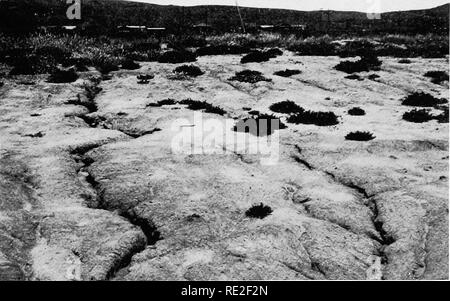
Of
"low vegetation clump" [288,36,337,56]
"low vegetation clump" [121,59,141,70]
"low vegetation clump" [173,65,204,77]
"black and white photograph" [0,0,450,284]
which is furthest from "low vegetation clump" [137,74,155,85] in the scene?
"low vegetation clump" [288,36,337,56]

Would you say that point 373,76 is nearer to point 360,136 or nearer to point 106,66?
point 360,136

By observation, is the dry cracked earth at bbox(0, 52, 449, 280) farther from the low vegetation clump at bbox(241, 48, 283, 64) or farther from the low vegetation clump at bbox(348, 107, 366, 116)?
the low vegetation clump at bbox(241, 48, 283, 64)

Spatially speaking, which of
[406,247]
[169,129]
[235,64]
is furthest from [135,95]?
[406,247]

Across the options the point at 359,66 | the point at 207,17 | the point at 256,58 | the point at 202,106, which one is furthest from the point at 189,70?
the point at 207,17

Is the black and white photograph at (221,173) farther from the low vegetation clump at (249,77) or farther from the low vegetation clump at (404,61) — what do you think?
the low vegetation clump at (404,61)

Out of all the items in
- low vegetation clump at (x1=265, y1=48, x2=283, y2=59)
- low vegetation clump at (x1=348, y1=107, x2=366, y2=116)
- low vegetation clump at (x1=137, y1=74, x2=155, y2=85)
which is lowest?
low vegetation clump at (x1=348, y1=107, x2=366, y2=116)

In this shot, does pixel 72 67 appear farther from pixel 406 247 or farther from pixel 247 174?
pixel 406 247
